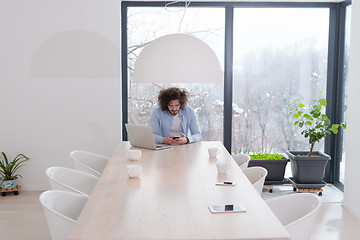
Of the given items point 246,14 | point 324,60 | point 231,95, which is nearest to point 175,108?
point 231,95

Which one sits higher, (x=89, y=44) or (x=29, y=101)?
(x=89, y=44)

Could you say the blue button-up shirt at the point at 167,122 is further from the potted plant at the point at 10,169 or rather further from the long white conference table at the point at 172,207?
the potted plant at the point at 10,169

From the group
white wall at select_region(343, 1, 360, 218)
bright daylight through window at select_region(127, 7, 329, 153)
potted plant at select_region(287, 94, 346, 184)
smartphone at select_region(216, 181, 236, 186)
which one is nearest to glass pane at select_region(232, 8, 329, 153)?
bright daylight through window at select_region(127, 7, 329, 153)

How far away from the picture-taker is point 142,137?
14.4ft

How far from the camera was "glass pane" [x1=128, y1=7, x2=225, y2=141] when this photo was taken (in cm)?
601

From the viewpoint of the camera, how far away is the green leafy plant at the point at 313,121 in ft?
18.7

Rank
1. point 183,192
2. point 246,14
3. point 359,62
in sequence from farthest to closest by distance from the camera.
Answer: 1. point 246,14
2. point 359,62
3. point 183,192

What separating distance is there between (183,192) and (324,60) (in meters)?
4.00

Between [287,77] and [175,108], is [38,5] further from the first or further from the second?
[287,77]

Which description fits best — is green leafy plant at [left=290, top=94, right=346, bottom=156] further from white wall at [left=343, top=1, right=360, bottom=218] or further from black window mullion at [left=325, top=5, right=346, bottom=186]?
white wall at [left=343, top=1, right=360, bottom=218]

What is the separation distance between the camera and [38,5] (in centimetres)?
567

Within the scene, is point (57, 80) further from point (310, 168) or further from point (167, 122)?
point (310, 168)

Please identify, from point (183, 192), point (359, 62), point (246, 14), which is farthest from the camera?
point (246, 14)

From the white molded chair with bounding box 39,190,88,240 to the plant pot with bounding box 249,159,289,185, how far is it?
127 inches
